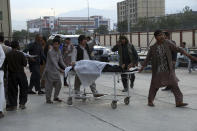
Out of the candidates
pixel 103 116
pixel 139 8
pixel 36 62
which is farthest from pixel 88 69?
pixel 139 8

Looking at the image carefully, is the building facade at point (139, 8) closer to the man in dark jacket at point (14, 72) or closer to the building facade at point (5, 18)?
the building facade at point (5, 18)

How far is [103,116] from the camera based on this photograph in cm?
768

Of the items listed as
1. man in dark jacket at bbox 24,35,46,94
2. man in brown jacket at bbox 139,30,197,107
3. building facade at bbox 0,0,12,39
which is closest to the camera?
man in brown jacket at bbox 139,30,197,107

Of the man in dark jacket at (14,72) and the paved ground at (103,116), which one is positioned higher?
the man in dark jacket at (14,72)

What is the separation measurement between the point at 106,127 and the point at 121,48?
469 cm

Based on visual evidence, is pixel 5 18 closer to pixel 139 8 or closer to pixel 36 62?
pixel 36 62

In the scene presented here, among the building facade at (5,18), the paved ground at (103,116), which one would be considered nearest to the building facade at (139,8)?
the building facade at (5,18)

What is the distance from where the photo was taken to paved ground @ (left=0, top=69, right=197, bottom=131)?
6741 millimetres

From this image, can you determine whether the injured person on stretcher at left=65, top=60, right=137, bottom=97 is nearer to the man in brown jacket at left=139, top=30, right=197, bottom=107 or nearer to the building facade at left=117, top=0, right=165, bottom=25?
the man in brown jacket at left=139, top=30, right=197, bottom=107

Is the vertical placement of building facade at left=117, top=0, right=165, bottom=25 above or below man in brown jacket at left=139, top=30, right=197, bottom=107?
above

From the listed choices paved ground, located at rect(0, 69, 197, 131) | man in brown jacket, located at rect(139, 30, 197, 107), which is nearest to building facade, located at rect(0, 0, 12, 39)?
paved ground, located at rect(0, 69, 197, 131)

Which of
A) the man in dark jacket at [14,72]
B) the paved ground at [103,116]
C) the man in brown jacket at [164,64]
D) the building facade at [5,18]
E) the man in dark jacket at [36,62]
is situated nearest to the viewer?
the paved ground at [103,116]

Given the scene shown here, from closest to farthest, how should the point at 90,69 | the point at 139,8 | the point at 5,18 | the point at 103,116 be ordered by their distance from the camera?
1. the point at 103,116
2. the point at 90,69
3. the point at 5,18
4. the point at 139,8

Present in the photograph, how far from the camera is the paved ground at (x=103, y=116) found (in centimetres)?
674
